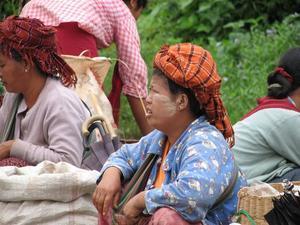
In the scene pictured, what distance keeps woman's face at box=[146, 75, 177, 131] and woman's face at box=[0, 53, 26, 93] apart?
1163 mm

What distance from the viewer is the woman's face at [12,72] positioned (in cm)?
545

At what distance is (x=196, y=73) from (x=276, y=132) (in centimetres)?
125

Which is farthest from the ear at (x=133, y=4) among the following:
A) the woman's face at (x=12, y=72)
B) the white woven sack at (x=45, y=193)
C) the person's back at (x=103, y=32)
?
the white woven sack at (x=45, y=193)

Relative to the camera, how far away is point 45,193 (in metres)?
4.91

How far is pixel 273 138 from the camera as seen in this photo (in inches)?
217

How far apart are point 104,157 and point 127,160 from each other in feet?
1.54

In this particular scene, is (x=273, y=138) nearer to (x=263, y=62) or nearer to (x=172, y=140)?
(x=172, y=140)

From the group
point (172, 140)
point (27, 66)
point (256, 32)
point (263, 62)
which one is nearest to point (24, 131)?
point (27, 66)

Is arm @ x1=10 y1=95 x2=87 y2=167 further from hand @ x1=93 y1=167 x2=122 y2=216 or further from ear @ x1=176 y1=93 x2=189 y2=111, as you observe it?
ear @ x1=176 y1=93 x2=189 y2=111

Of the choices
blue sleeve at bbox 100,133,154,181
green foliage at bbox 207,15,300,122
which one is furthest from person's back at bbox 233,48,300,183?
green foliage at bbox 207,15,300,122

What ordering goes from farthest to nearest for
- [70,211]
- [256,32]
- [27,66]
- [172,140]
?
[256,32]
[27,66]
[70,211]
[172,140]

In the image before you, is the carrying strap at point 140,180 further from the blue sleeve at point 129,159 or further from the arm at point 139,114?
the arm at point 139,114

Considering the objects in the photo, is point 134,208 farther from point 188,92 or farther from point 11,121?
point 11,121

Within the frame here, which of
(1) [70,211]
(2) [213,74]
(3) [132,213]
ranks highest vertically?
(2) [213,74]
